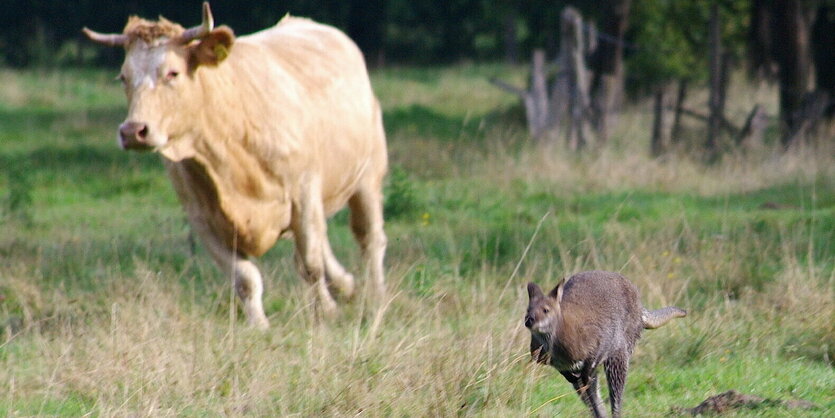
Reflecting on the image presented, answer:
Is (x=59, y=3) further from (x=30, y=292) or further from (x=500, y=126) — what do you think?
(x=30, y=292)

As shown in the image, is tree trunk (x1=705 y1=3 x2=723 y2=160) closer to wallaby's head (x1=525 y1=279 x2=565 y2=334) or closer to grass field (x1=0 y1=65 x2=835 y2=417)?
grass field (x1=0 y1=65 x2=835 y2=417)

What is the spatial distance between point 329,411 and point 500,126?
1279cm

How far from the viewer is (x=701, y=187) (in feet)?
39.5

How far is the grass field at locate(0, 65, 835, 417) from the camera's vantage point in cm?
553

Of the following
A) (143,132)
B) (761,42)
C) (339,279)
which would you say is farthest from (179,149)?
(761,42)

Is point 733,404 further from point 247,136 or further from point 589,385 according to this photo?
point 247,136

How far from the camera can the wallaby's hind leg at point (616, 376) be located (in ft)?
17.1

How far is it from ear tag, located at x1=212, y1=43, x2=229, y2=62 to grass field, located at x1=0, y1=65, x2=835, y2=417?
1410 millimetres

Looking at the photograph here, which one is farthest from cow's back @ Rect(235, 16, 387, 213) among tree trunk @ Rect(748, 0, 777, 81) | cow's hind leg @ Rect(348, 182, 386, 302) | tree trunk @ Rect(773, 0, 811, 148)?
tree trunk @ Rect(748, 0, 777, 81)

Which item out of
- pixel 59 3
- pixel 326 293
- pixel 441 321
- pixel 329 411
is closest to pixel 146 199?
pixel 326 293

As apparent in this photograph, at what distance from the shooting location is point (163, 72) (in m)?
6.65

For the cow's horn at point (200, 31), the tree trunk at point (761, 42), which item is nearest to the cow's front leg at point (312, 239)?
the cow's horn at point (200, 31)

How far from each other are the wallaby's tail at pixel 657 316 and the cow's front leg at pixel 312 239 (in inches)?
96.2

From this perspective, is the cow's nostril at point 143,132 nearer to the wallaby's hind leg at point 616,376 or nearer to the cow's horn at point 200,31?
the cow's horn at point 200,31
